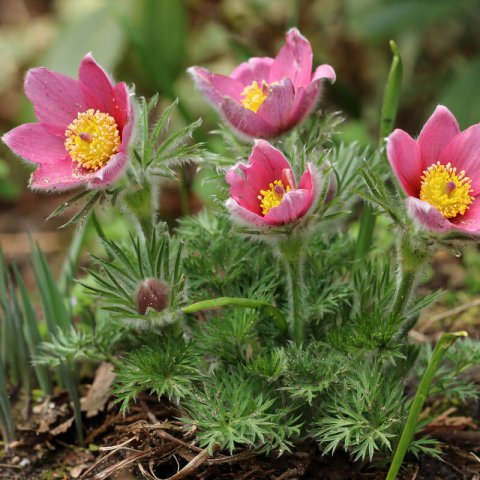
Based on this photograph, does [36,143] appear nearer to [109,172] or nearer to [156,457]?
[109,172]

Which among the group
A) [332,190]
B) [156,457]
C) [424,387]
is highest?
[332,190]

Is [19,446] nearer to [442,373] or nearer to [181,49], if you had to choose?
[442,373]

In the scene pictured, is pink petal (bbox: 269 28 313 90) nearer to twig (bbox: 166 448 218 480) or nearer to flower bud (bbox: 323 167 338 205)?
flower bud (bbox: 323 167 338 205)

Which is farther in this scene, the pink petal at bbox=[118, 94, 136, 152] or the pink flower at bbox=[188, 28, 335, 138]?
the pink flower at bbox=[188, 28, 335, 138]

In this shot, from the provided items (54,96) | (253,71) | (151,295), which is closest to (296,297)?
(151,295)

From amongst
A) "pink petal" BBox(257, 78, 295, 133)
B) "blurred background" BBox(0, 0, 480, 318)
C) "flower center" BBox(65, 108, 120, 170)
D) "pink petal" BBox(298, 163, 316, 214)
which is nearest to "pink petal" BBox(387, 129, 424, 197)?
"pink petal" BBox(298, 163, 316, 214)

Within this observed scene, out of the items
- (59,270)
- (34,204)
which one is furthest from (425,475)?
(34,204)

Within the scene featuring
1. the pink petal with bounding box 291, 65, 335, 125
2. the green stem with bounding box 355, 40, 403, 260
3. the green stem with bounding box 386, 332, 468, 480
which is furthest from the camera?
the green stem with bounding box 355, 40, 403, 260

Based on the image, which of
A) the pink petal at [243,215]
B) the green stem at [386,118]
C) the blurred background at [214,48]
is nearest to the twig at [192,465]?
the pink petal at [243,215]
